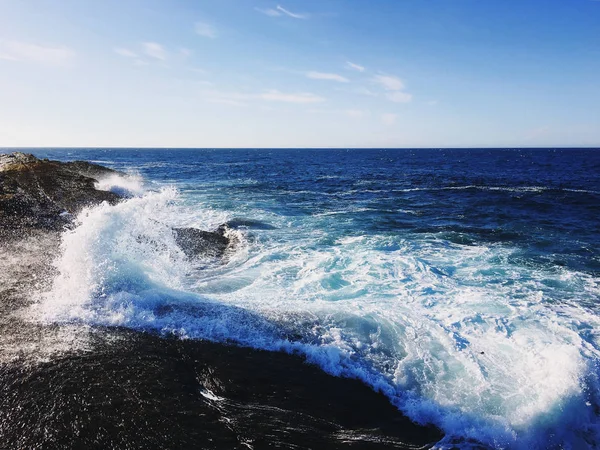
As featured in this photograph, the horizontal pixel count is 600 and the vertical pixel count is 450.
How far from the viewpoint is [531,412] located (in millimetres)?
5672

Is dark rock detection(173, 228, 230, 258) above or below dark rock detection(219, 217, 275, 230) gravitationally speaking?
below

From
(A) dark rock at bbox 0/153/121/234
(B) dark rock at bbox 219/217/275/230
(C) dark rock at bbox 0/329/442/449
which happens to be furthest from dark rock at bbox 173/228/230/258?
(C) dark rock at bbox 0/329/442/449

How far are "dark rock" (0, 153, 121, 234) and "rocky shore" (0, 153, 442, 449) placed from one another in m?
7.84

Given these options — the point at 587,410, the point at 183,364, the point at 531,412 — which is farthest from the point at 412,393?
the point at 183,364

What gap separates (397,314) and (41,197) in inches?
732

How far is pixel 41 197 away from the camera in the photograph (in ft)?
59.5

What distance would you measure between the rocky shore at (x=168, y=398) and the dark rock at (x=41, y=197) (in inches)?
309

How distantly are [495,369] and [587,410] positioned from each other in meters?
1.40

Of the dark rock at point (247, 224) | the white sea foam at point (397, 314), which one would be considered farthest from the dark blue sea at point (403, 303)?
the dark rock at point (247, 224)

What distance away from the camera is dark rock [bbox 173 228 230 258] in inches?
531

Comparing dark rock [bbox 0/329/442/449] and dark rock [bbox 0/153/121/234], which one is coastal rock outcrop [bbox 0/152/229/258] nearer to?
dark rock [bbox 0/153/121/234]

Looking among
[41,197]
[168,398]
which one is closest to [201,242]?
[168,398]

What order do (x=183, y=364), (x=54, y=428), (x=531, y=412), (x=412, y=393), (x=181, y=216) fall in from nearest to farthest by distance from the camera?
(x=54, y=428)
(x=531, y=412)
(x=412, y=393)
(x=183, y=364)
(x=181, y=216)

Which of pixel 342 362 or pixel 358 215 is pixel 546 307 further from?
pixel 358 215
